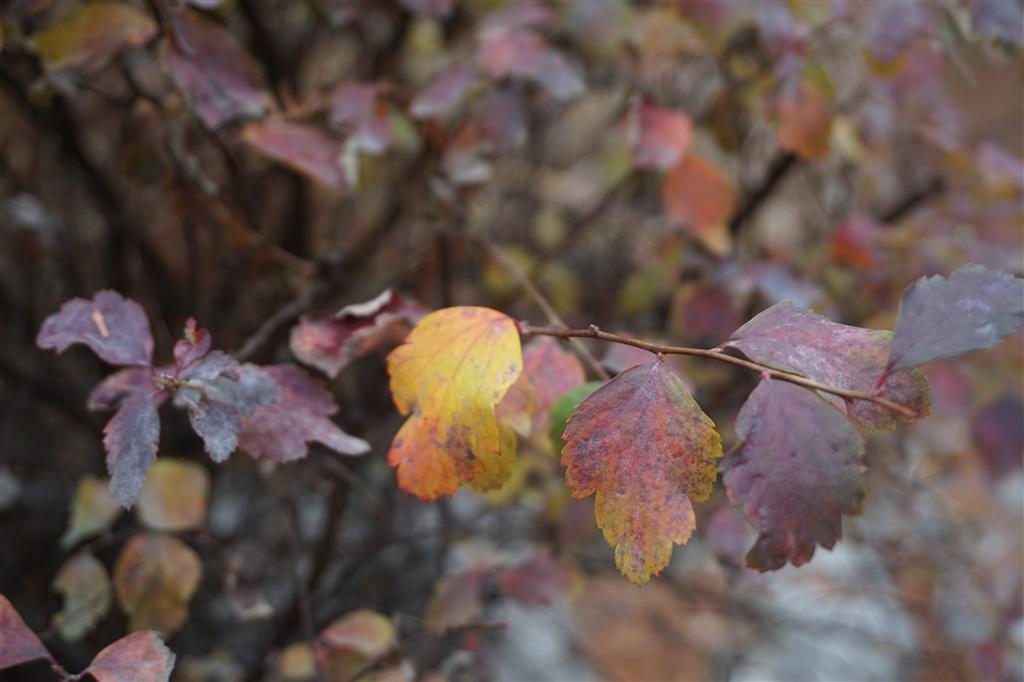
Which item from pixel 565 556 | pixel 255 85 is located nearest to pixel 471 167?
pixel 255 85

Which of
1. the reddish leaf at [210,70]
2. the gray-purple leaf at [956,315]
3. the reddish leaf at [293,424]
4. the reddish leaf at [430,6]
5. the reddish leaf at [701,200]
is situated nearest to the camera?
the gray-purple leaf at [956,315]

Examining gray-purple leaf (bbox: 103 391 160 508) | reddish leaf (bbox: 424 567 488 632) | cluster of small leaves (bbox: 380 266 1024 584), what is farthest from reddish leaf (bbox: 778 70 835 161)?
gray-purple leaf (bbox: 103 391 160 508)

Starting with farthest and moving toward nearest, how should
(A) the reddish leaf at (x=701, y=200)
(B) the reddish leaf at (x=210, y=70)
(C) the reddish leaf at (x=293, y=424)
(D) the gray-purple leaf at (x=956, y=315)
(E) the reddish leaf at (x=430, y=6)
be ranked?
(A) the reddish leaf at (x=701, y=200), (E) the reddish leaf at (x=430, y=6), (B) the reddish leaf at (x=210, y=70), (C) the reddish leaf at (x=293, y=424), (D) the gray-purple leaf at (x=956, y=315)

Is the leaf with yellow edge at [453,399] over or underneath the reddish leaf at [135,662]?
over

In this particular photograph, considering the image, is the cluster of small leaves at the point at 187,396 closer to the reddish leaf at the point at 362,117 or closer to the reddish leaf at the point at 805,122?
the reddish leaf at the point at 362,117

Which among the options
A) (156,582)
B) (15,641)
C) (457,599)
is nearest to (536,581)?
(457,599)

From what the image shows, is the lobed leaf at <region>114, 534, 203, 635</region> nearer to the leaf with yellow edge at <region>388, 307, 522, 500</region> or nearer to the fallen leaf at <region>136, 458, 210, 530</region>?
the fallen leaf at <region>136, 458, 210, 530</region>

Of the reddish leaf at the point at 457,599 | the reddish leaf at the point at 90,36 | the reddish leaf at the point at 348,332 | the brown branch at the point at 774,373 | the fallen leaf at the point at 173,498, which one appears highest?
the reddish leaf at the point at 90,36

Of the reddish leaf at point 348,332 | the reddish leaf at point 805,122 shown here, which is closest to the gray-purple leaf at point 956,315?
the reddish leaf at point 348,332
